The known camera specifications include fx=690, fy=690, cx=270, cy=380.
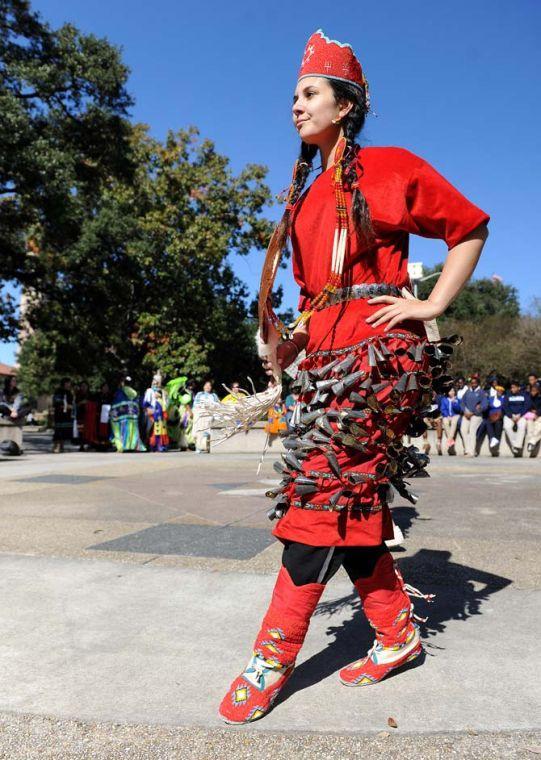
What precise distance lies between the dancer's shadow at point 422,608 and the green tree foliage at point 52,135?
47.1 feet

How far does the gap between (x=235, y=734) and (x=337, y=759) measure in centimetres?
30

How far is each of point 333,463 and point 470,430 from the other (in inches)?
572

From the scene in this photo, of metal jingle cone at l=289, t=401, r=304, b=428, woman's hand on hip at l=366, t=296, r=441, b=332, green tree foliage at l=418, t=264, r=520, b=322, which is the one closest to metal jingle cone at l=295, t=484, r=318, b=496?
metal jingle cone at l=289, t=401, r=304, b=428

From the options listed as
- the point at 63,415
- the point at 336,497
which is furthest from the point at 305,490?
the point at 63,415

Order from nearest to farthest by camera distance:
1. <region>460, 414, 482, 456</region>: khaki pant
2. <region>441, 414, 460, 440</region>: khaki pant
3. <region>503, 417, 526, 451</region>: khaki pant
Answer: <region>503, 417, 526, 451</region>: khaki pant, <region>460, 414, 482, 456</region>: khaki pant, <region>441, 414, 460, 440</region>: khaki pant

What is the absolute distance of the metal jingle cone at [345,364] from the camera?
2145mm

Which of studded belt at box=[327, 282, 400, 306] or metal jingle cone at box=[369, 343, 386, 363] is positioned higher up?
studded belt at box=[327, 282, 400, 306]

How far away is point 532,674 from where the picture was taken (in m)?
2.24

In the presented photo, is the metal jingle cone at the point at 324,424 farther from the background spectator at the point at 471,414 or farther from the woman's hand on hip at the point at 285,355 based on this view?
the background spectator at the point at 471,414

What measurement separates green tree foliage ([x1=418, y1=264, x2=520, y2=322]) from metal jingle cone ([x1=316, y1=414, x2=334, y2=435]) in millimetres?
50710

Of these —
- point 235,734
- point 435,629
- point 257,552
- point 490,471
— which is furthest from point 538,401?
point 235,734

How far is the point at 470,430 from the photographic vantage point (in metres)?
15.9

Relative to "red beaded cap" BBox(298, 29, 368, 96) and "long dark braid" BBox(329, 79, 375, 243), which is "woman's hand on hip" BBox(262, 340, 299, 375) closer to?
"long dark braid" BBox(329, 79, 375, 243)

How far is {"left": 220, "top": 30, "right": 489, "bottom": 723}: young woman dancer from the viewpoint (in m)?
2.09
